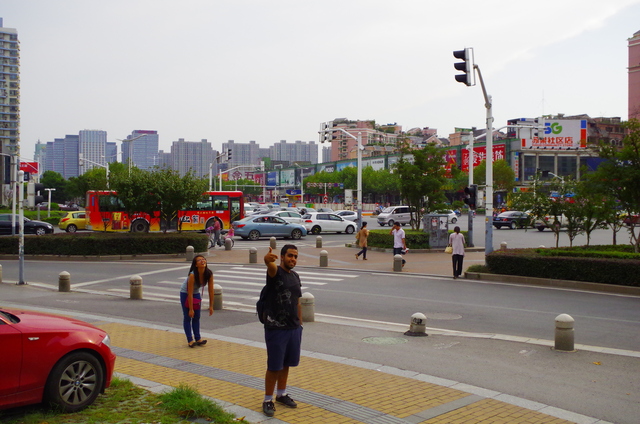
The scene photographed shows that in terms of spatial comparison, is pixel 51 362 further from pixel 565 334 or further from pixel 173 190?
pixel 173 190

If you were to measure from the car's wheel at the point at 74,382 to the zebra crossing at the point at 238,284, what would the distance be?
784cm

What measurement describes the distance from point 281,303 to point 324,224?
36.2 metres

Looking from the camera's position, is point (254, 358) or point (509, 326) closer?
point (254, 358)

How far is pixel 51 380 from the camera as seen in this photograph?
19.1 ft

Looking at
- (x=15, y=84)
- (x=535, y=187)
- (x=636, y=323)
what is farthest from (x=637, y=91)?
(x=15, y=84)

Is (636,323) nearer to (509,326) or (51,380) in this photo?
(509,326)

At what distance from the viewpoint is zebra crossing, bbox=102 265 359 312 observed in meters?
15.8

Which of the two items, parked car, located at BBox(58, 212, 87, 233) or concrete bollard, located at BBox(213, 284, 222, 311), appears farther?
parked car, located at BBox(58, 212, 87, 233)

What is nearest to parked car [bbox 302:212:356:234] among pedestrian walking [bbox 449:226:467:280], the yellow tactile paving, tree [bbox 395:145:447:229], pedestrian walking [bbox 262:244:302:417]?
tree [bbox 395:145:447:229]

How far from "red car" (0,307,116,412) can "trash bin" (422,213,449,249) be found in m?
24.2

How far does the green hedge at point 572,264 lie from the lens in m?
16.5

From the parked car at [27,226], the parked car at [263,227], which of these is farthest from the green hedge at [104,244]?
the parked car at [27,226]

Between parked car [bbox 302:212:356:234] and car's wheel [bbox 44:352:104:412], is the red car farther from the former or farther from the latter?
parked car [bbox 302:212:356:234]

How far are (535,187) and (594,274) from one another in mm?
6080
